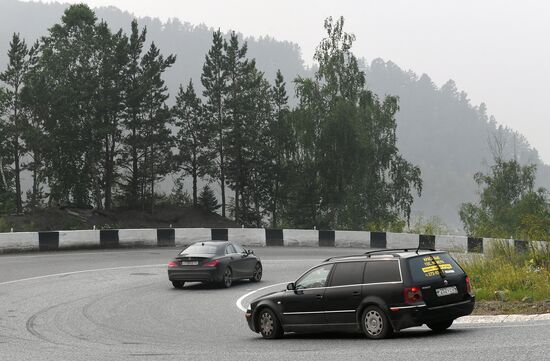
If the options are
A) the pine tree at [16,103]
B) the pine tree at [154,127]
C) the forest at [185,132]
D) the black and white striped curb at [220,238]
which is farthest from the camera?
the pine tree at [16,103]

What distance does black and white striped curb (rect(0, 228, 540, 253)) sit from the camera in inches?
1277

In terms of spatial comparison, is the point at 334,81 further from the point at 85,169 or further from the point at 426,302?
the point at 426,302

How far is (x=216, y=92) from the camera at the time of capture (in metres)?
71.2

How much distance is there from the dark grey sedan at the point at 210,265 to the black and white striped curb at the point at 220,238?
12.7 meters

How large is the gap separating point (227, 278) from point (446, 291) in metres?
10.8

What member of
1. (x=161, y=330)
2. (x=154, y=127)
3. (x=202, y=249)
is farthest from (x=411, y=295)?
(x=154, y=127)

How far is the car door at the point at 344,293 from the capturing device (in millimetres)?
12162

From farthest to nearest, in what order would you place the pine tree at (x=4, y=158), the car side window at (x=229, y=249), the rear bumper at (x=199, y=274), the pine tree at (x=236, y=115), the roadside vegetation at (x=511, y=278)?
the pine tree at (x=236, y=115)
the pine tree at (x=4, y=158)
the car side window at (x=229, y=249)
the rear bumper at (x=199, y=274)
the roadside vegetation at (x=511, y=278)

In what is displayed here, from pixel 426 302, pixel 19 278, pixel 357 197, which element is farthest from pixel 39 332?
pixel 357 197

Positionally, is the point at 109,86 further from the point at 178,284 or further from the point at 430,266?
the point at 430,266

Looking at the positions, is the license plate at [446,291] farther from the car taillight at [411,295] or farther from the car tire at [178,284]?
the car tire at [178,284]

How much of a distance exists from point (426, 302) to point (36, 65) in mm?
63252

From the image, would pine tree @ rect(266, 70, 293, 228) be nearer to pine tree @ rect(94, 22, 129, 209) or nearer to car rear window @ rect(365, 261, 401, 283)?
pine tree @ rect(94, 22, 129, 209)

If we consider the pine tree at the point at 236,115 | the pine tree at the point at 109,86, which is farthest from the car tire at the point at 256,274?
the pine tree at the point at 236,115
